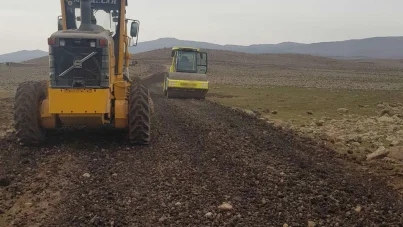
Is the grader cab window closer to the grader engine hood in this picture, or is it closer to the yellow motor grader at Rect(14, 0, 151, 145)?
the yellow motor grader at Rect(14, 0, 151, 145)

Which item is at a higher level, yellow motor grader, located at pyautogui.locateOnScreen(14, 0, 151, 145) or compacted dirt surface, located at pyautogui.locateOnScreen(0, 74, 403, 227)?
yellow motor grader, located at pyautogui.locateOnScreen(14, 0, 151, 145)

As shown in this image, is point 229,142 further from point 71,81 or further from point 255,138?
point 71,81

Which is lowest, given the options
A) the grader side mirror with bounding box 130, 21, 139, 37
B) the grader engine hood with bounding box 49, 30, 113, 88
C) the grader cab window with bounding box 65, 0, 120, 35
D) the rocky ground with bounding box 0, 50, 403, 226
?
the rocky ground with bounding box 0, 50, 403, 226

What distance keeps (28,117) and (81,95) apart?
1.23 metres

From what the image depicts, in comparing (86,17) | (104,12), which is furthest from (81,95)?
(104,12)

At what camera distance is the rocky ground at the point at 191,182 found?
5621mm

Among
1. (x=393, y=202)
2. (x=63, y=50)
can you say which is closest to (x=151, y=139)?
(x=63, y=50)

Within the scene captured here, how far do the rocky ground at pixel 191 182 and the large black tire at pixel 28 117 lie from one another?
27cm

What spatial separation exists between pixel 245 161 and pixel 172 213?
307 cm

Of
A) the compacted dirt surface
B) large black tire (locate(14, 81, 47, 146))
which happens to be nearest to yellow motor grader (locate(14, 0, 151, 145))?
large black tire (locate(14, 81, 47, 146))

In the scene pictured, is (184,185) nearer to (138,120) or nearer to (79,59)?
(138,120)

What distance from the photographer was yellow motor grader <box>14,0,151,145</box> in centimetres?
897

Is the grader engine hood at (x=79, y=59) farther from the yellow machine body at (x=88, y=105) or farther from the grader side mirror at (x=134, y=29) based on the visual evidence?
the grader side mirror at (x=134, y=29)

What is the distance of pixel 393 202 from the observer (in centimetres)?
641
